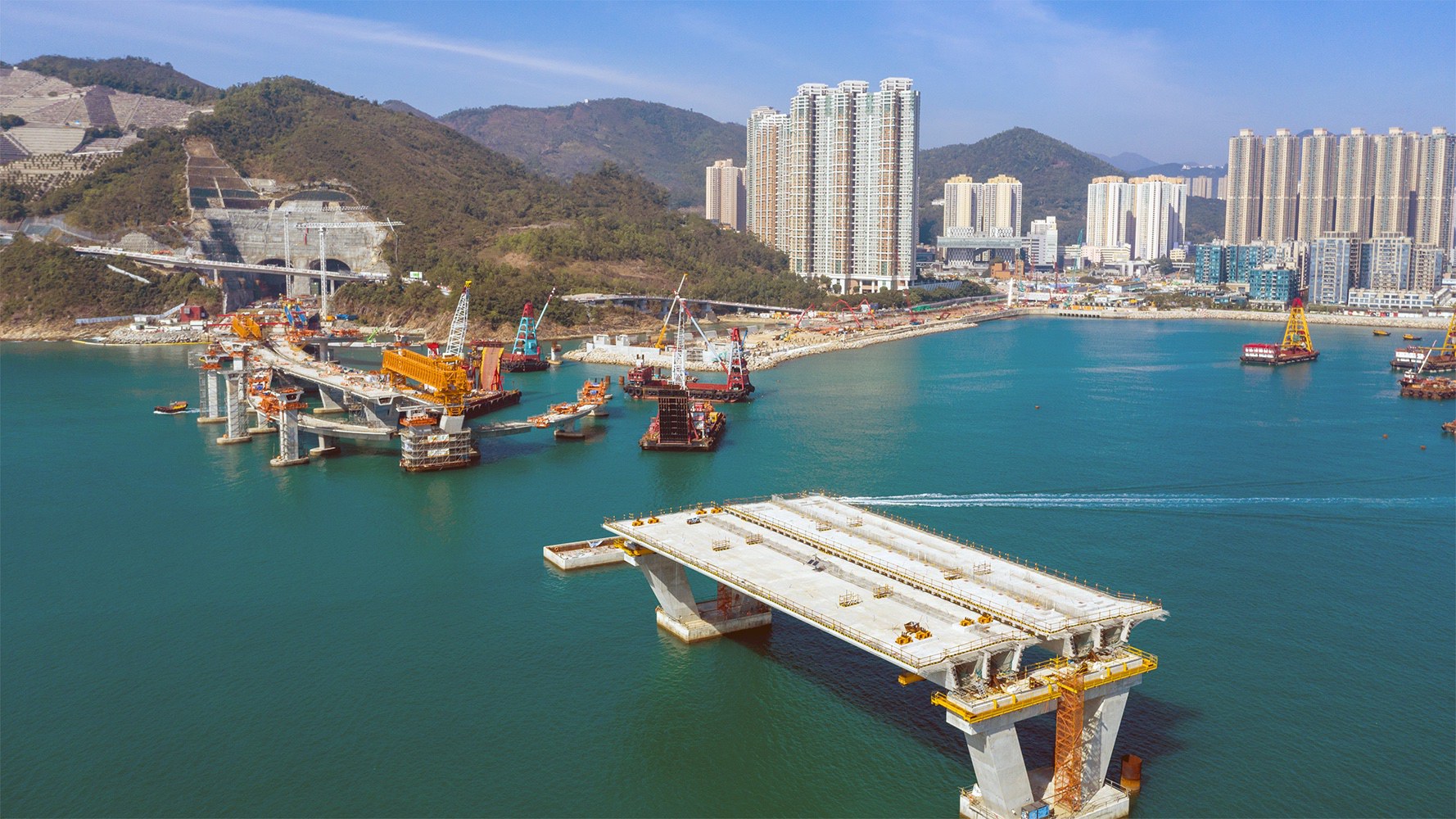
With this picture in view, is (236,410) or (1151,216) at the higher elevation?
(1151,216)

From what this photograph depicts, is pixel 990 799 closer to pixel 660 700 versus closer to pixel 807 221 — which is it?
pixel 660 700

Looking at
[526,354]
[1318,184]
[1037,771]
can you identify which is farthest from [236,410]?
[1318,184]

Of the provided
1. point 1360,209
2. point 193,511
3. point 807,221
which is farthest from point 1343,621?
point 1360,209

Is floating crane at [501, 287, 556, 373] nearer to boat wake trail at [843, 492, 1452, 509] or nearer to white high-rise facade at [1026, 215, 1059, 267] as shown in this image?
boat wake trail at [843, 492, 1452, 509]

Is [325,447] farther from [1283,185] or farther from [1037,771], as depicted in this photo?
[1283,185]

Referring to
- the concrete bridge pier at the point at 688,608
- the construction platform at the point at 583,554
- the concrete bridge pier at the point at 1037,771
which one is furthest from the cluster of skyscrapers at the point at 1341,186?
the concrete bridge pier at the point at 1037,771
